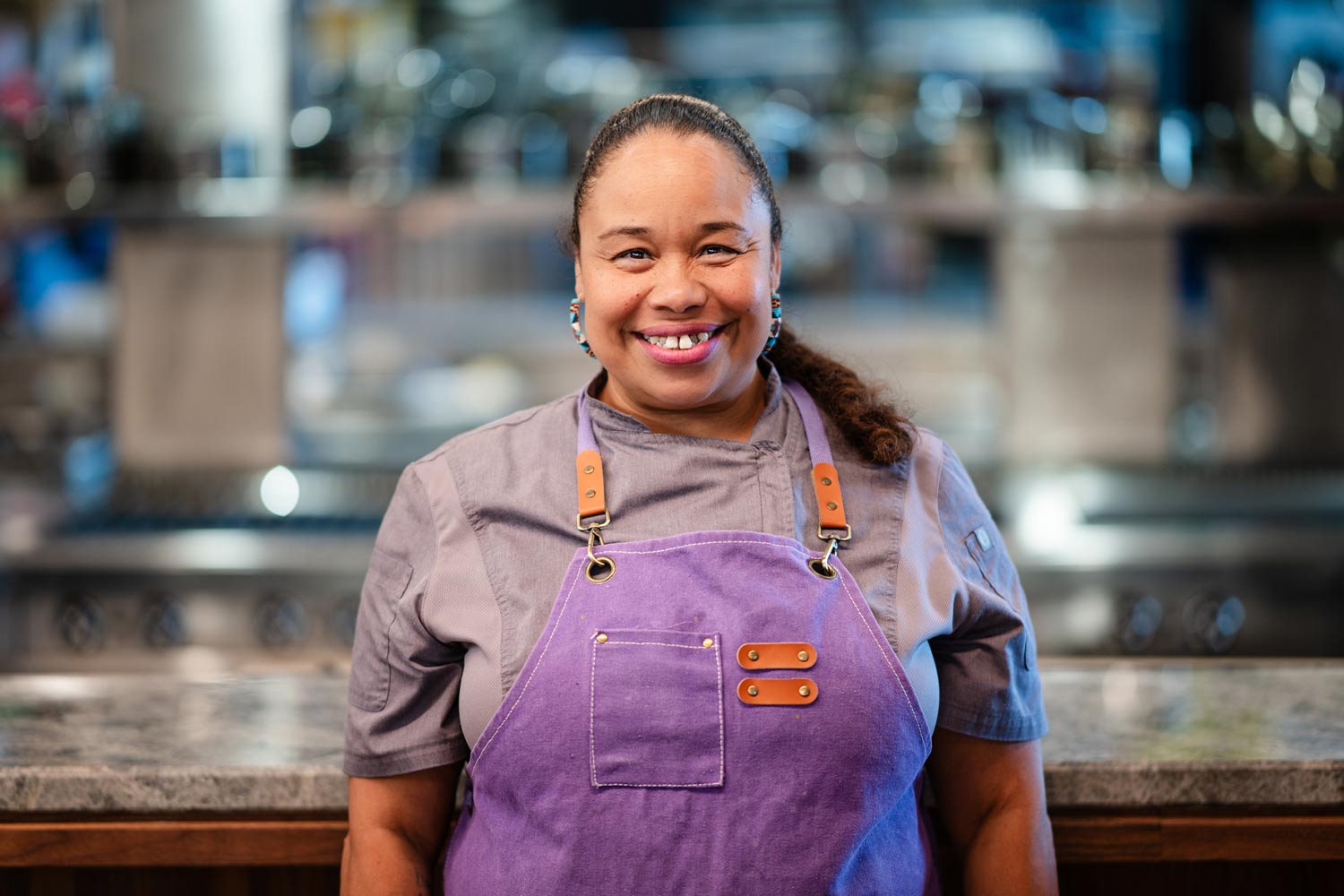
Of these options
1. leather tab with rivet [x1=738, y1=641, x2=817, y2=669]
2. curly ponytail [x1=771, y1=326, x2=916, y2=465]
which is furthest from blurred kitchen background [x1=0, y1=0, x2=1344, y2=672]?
leather tab with rivet [x1=738, y1=641, x2=817, y2=669]

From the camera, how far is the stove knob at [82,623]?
274cm

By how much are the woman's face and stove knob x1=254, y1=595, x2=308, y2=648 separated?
1.72 meters

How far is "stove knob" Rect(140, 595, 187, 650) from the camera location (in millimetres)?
2740

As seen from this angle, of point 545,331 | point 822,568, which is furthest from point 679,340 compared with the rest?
point 545,331

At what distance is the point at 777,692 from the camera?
108 cm

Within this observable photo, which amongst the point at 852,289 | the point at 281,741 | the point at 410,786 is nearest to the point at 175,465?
the point at 281,741

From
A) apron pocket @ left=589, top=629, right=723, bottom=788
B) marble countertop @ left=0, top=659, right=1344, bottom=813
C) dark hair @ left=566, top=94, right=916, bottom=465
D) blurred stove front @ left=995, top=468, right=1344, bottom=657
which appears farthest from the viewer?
blurred stove front @ left=995, top=468, right=1344, bottom=657

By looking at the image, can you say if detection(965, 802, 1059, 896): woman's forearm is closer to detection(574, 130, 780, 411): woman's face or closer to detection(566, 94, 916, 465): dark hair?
detection(566, 94, 916, 465): dark hair

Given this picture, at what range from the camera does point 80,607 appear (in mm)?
2744

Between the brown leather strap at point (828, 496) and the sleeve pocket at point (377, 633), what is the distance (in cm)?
37

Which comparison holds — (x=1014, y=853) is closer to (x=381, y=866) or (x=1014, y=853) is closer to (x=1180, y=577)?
(x=381, y=866)

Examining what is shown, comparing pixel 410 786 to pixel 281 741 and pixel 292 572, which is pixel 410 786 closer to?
pixel 281 741

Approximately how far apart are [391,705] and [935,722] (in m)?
0.49

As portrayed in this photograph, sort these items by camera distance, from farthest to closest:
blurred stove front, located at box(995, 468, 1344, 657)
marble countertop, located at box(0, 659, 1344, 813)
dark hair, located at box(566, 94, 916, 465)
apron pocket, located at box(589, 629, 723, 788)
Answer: blurred stove front, located at box(995, 468, 1344, 657)
marble countertop, located at box(0, 659, 1344, 813)
dark hair, located at box(566, 94, 916, 465)
apron pocket, located at box(589, 629, 723, 788)
